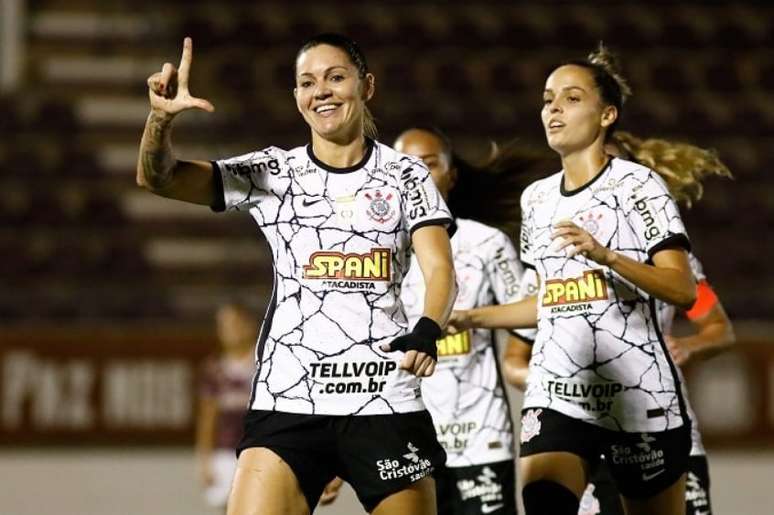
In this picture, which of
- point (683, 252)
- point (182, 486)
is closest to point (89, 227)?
point (182, 486)

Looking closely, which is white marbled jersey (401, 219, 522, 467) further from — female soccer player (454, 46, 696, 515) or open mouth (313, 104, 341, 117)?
open mouth (313, 104, 341, 117)

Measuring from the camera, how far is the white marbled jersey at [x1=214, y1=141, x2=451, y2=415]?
3.78 meters

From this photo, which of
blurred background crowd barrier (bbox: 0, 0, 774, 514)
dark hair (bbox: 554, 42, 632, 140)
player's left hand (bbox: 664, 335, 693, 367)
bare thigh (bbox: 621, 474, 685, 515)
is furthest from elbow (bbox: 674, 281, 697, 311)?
blurred background crowd barrier (bbox: 0, 0, 774, 514)

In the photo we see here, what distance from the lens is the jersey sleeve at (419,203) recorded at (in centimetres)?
384

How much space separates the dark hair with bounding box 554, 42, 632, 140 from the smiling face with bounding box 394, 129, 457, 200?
81 cm

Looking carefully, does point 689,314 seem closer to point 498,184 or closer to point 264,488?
point 498,184

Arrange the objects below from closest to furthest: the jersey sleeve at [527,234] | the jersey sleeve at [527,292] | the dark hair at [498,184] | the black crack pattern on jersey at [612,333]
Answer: the black crack pattern on jersey at [612,333]
the jersey sleeve at [527,234]
the jersey sleeve at [527,292]
the dark hair at [498,184]

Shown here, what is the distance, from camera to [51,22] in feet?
56.5

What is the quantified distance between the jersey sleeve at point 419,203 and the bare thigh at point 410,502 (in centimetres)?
66

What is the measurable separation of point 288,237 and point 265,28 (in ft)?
44.0

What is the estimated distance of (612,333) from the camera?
4.34 metres

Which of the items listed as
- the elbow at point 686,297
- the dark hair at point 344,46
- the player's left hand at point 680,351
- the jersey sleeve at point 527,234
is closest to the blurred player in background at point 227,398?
the player's left hand at point 680,351

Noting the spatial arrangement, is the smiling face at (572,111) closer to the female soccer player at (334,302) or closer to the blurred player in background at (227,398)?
the female soccer player at (334,302)

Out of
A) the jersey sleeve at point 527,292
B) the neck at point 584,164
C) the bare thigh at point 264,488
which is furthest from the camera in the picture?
the jersey sleeve at point 527,292
